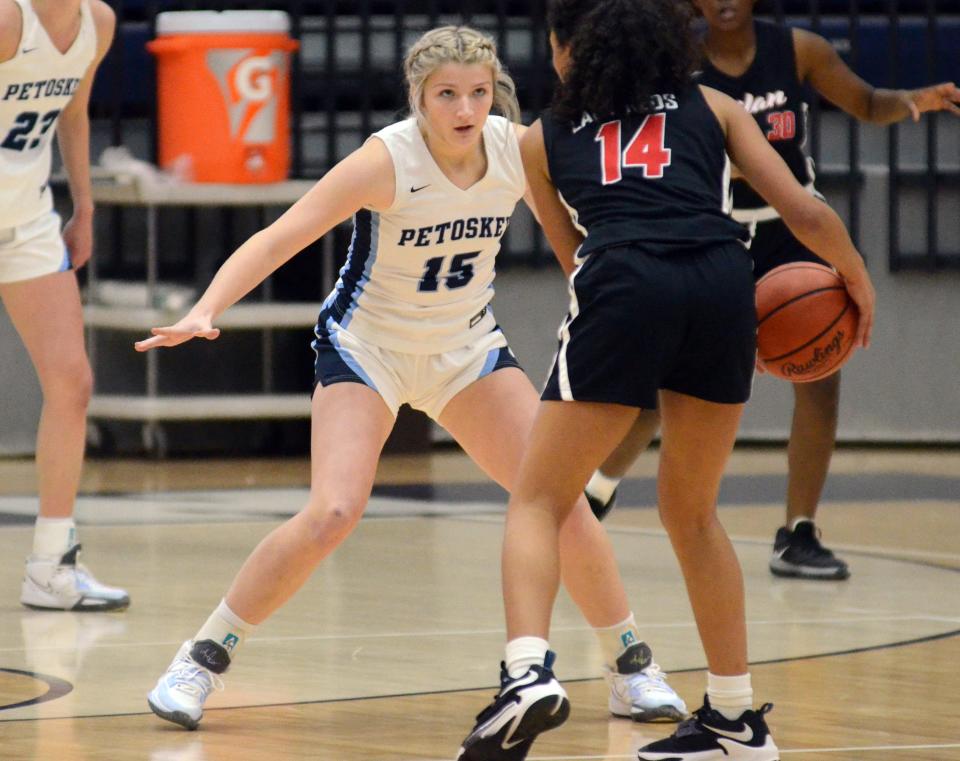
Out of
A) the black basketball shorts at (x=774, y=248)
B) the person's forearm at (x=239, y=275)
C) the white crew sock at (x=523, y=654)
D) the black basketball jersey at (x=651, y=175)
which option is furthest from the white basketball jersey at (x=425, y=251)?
the black basketball shorts at (x=774, y=248)

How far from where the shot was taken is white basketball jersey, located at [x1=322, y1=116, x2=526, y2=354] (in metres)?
4.43

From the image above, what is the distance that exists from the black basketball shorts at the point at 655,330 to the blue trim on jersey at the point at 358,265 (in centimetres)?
81

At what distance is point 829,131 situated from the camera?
1120 centimetres

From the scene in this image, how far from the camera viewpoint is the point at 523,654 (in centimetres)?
361

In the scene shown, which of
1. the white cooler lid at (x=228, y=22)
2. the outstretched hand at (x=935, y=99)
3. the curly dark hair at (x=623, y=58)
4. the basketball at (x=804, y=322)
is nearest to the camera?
the curly dark hair at (x=623, y=58)

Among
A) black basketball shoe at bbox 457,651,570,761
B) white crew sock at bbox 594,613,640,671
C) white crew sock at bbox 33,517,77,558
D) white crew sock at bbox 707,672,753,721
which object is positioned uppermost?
black basketball shoe at bbox 457,651,570,761

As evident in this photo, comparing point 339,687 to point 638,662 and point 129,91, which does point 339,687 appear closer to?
point 638,662

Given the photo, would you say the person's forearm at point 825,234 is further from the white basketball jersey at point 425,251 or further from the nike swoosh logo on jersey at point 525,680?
the nike swoosh logo on jersey at point 525,680

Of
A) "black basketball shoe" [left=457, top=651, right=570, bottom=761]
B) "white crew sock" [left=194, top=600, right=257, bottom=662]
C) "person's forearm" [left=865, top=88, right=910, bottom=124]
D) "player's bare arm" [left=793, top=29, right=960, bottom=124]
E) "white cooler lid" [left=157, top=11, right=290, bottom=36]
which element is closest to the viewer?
"black basketball shoe" [left=457, top=651, right=570, bottom=761]

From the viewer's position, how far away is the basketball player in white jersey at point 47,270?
575cm

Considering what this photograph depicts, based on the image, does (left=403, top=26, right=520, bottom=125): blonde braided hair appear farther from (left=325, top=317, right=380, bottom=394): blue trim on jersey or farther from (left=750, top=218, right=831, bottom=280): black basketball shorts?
(left=750, top=218, right=831, bottom=280): black basketball shorts

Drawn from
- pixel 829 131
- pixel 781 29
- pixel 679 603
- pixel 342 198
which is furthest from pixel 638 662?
pixel 829 131

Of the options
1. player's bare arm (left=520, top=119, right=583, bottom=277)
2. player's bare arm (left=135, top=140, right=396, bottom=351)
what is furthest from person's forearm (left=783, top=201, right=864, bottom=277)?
player's bare arm (left=135, top=140, right=396, bottom=351)

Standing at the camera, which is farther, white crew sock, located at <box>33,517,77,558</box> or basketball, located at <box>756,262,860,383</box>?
white crew sock, located at <box>33,517,77,558</box>
